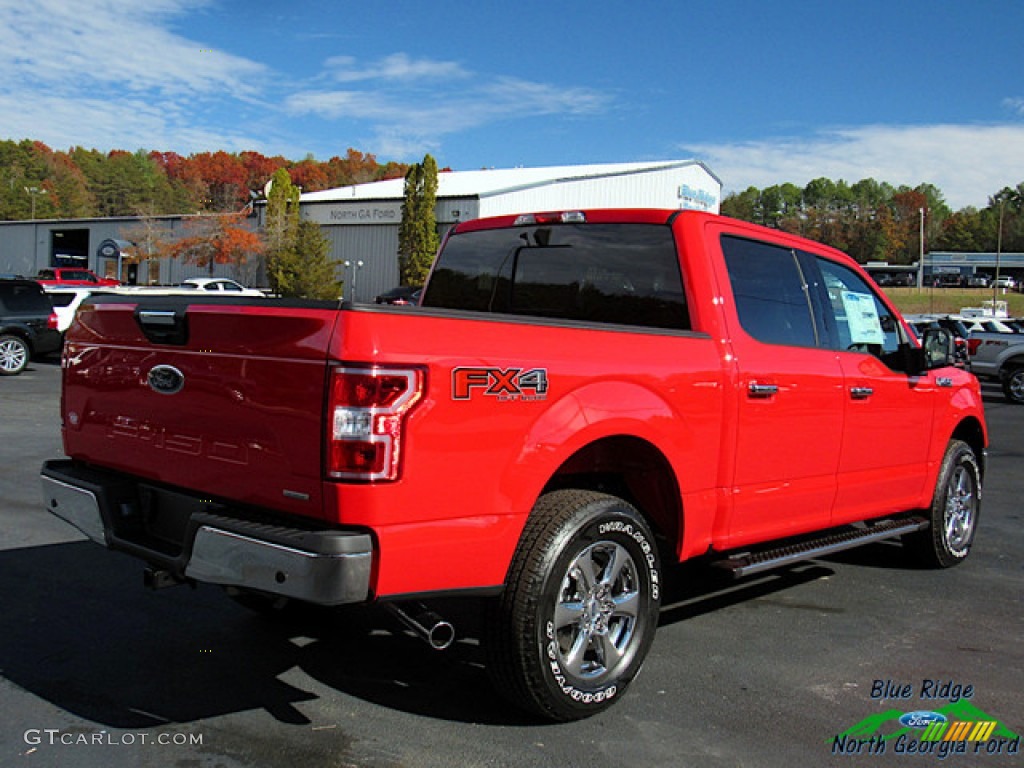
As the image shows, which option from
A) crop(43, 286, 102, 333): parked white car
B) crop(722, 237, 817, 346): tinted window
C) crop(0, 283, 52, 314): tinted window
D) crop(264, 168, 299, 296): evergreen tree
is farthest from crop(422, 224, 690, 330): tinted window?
crop(264, 168, 299, 296): evergreen tree

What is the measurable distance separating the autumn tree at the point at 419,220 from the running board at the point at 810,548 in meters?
43.8

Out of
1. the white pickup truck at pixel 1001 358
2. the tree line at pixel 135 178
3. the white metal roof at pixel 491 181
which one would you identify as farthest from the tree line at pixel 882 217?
the white pickup truck at pixel 1001 358

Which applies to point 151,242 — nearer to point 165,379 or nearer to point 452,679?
point 165,379

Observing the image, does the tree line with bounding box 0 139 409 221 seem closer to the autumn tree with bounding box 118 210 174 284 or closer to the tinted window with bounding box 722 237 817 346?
the autumn tree with bounding box 118 210 174 284

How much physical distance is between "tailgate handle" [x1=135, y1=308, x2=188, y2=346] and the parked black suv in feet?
54.1

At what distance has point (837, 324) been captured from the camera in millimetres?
5191

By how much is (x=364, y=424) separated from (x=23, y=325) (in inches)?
697

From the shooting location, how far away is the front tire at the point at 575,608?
10.9 feet

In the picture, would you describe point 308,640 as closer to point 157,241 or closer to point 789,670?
point 789,670

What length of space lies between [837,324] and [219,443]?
3.48 meters

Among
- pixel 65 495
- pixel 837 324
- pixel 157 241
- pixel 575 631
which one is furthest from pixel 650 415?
pixel 157 241

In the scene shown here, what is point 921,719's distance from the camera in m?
3.77

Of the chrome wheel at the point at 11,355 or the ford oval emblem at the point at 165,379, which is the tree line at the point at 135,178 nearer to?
the chrome wheel at the point at 11,355

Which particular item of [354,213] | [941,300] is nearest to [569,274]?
[354,213]
